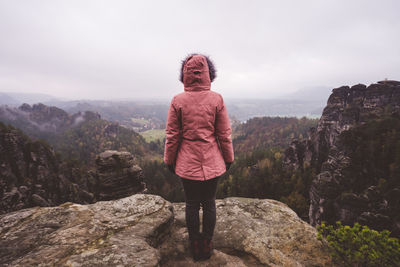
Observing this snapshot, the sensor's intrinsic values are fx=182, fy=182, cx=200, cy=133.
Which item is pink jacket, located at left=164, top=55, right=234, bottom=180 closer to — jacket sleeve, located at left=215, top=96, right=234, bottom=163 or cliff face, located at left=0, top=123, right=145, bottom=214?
jacket sleeve, located at left=215, top=96, right=234, bottom=163

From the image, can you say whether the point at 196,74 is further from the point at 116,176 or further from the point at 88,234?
the point at 116,176

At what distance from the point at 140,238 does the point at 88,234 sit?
132 cm

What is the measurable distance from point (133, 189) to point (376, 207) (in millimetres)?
27037

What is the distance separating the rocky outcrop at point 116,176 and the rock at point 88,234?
39.7ft

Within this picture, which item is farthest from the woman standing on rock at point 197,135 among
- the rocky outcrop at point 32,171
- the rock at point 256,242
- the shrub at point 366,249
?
the rocky outcrop at point 32,171

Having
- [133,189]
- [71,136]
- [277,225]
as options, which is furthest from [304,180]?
[71,136]

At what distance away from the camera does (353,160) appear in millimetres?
31312

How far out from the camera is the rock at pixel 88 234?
384 cm

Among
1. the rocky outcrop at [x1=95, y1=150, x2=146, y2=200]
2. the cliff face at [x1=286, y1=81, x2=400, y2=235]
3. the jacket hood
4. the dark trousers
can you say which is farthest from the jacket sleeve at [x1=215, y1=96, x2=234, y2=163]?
the cliff face at [x1=286, y1=81, x2=400, y2=235]

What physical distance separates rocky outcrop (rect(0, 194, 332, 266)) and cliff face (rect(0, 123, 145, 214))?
12182 mm

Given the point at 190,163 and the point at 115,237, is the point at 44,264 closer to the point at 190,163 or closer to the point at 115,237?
the point at 115,237

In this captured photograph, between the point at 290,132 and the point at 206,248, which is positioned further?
the point at 290,132

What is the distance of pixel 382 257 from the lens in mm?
4652

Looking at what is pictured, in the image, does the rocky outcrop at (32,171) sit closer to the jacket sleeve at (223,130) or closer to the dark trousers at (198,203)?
the dark trousers at (198,203)
